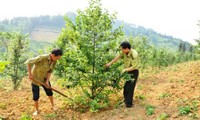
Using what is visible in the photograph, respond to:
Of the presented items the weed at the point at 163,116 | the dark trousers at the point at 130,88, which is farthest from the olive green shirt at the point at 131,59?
the weed at the point at 163,116

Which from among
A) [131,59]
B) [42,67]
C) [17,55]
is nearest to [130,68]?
[131,59]

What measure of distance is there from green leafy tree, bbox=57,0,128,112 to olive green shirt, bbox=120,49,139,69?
33cm

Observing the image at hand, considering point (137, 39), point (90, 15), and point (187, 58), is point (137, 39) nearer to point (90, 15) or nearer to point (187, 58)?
point (90, 15)

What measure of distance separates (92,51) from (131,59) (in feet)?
4.21

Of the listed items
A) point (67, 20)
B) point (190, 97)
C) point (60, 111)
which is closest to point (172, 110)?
point (190, 97)

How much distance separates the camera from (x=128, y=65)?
9008 mm

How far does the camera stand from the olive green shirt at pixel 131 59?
875 centimetres

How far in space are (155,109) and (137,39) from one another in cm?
2005

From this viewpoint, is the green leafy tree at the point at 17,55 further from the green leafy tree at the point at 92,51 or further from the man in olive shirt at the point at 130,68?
the man in olive shirt at the point at 130,68

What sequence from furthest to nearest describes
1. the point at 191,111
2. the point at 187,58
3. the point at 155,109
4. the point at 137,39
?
the point at 187,58 < the point at 137,39 < the point at 155,109 < the point at 191,111

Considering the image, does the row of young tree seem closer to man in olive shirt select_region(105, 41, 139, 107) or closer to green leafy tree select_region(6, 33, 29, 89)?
man in olive shirt select_region(105, 41, 139, 107)

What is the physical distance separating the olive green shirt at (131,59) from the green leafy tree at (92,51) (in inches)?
12.9

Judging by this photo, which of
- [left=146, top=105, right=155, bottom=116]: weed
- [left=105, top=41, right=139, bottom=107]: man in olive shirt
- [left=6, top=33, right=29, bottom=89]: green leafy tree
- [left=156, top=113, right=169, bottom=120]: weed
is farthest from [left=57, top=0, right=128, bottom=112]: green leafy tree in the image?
[left=6, top=33, right=29, bottom=89]: green leafy tree

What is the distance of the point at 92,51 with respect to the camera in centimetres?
915
